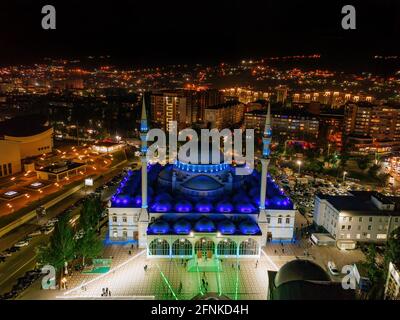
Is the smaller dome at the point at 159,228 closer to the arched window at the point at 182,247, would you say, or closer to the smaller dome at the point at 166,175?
the arched window at the point at 182,247

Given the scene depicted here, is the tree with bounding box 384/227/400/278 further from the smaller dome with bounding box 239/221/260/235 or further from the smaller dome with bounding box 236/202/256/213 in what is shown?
the smaller dome with bounding box 236/202/256/213

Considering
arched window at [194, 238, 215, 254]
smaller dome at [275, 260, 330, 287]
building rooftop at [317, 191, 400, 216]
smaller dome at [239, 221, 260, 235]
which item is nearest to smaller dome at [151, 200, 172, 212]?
arched window at [194, 238, 215, 254]

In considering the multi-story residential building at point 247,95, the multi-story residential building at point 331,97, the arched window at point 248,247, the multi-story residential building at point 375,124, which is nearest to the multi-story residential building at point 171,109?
the multi-story residential building at point 375,124

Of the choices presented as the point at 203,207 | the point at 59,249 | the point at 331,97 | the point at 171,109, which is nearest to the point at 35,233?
the point at 59,249

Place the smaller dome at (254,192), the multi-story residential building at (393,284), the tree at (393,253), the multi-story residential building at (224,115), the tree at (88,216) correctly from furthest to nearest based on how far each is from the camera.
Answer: the multi-story residential building at (224,115)
the smaller dome at (254,192)
the tree at (88,216)
the tree at (393,253)
the multi-story residential building at (393,284)

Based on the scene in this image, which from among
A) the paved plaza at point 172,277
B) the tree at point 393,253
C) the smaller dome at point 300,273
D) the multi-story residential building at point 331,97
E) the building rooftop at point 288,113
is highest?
the multi-story residential building at point 331,97

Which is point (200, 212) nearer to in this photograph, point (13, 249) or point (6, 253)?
point (13, 249)

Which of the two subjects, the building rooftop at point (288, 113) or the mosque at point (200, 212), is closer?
the mosque at point (200, 212)
